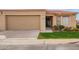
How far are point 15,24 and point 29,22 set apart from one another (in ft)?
4.18

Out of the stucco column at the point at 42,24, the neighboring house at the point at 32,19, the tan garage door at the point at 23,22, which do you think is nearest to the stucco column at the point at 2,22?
the neighboring house at the point at 32,19

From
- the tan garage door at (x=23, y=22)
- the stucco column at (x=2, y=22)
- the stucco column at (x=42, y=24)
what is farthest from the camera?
the stucco column at (x=2, y=22)

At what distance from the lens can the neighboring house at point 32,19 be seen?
14574 millimetres

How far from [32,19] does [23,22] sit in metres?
0.98

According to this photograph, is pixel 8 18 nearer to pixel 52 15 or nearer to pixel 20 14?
pixel 20 14

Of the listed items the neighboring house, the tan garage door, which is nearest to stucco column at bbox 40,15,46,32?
the neighboring house

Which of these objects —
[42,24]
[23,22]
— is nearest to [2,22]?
[23,22]

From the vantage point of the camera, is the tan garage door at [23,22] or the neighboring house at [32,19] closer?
the tan garage door at [23,22]

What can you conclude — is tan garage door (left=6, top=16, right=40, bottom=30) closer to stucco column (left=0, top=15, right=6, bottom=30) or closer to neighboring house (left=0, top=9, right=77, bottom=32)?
neighboring house (left=0, top=9, right=77, bottom=32)

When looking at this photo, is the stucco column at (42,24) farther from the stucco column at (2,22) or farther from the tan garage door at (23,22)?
the stucco column at (2,22)

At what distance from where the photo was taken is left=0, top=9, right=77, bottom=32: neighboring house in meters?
14.6
